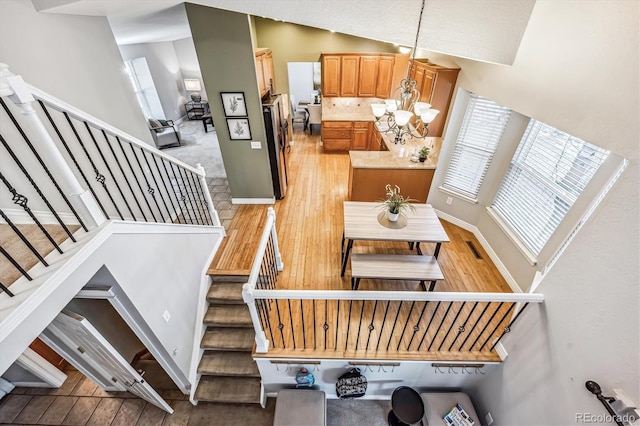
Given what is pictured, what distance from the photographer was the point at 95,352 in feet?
8.48

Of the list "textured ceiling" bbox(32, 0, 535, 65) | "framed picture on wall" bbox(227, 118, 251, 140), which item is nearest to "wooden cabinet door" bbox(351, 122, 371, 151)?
"framed picture on wall" bbox(227, 118, 251, 140)

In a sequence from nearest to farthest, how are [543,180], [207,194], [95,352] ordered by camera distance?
[95,352]
[543,180]
[207,194]

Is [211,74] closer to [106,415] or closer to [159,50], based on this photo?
[106,415]

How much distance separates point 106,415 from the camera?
3.12 m

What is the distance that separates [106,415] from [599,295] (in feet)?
16.4

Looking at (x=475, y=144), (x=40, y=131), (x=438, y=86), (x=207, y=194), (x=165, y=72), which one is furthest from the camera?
(x=165, y=72)

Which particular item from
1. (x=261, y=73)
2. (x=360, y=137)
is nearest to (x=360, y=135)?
(x=360, y=137)

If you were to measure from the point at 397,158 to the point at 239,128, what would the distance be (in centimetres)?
281

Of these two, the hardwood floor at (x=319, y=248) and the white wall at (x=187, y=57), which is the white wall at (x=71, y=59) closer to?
the hardwood floor at (x=319, y=248)

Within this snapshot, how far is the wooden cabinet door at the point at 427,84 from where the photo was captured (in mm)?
4180

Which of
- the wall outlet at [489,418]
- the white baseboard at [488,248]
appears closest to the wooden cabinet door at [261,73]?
the white baseboard at [488,248]

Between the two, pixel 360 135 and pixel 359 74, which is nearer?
pixel 359 74

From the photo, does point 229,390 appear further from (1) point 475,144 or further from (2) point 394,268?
(1) point 475,144

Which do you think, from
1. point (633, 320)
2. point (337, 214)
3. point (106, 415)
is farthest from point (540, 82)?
point (106, 415)
